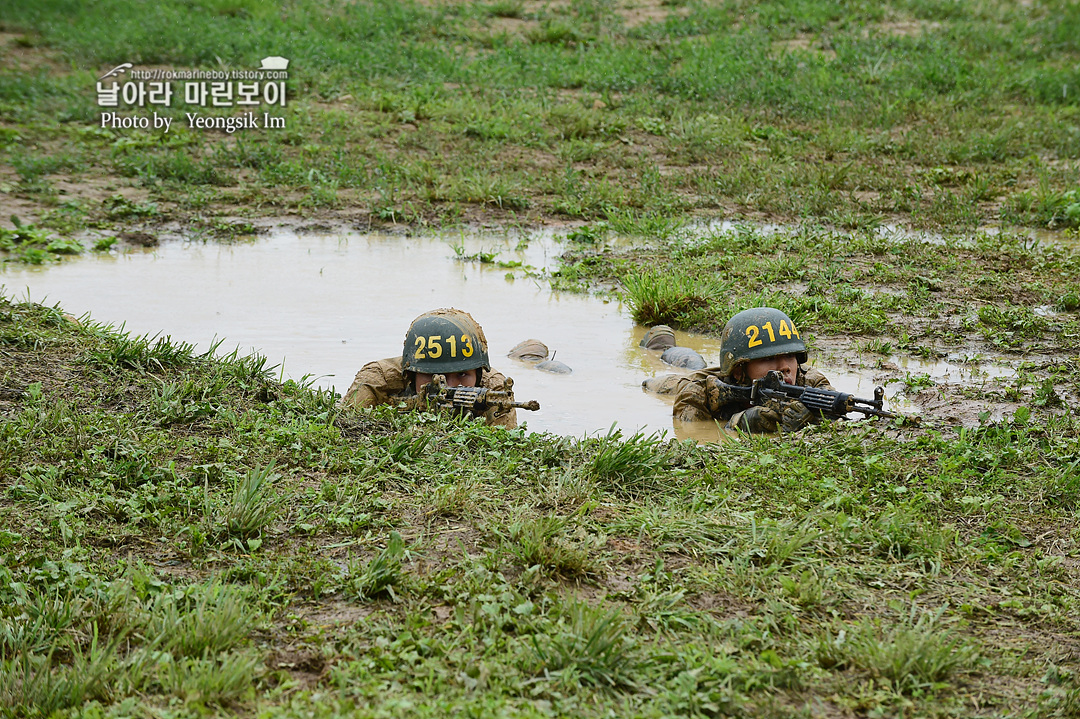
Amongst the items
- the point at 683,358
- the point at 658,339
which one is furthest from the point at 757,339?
the point at 658,339

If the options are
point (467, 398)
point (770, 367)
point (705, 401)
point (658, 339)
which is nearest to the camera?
point (467, 398)

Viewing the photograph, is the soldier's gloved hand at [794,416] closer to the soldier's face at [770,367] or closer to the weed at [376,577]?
the soldier's face at [770,367]

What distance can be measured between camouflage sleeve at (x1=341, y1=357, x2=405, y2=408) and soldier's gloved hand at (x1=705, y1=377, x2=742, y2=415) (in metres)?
1.96

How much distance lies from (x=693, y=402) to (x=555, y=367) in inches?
49.9

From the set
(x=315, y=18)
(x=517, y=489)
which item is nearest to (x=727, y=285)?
(x=517, y=489)

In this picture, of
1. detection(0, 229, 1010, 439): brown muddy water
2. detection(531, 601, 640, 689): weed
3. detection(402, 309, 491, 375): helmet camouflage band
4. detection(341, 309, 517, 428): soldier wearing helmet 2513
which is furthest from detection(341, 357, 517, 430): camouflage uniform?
detection(531, 601, 640, 689): weed

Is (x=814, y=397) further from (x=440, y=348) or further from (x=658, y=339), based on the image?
(x=440, y=348)

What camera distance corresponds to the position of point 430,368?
633 cm

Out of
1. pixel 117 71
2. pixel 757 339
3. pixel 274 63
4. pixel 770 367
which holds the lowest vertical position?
pixel 770 367

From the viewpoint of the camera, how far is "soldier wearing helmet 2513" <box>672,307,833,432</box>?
257 inches

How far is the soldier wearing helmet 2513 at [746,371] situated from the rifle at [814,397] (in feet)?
0.22

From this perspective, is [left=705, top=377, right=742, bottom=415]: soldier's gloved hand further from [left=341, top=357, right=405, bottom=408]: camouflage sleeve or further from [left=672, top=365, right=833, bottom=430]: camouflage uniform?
[left=341, top=357, right=405, bottom=408]: camouflage sleeve

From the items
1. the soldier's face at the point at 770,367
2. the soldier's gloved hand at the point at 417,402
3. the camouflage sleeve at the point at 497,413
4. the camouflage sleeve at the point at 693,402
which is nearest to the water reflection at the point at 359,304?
the camouflage sleeve at the point at 693,402

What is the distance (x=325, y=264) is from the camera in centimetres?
982
